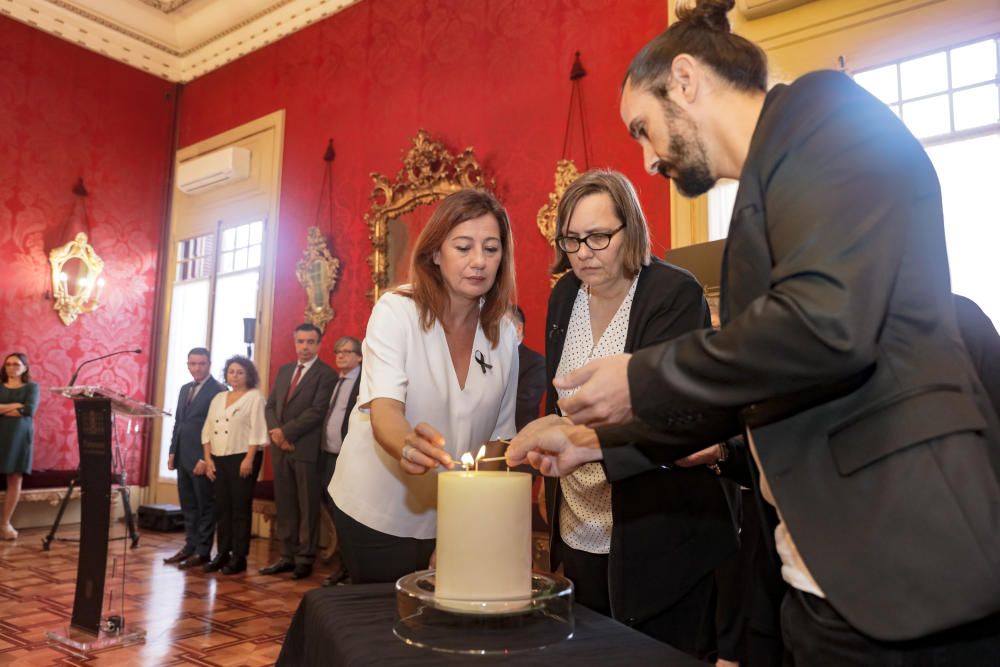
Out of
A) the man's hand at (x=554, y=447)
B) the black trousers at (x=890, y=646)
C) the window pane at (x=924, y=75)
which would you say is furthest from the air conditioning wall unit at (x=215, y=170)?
the black trousers at (x=890, y=646)

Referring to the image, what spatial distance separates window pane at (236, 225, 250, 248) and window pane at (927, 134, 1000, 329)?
6217 mm

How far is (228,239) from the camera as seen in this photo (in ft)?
25.9

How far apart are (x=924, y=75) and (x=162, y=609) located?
4979 mm

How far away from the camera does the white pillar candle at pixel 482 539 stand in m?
0.94

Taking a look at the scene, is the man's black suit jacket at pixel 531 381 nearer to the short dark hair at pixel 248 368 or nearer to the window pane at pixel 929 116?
the window pane at pixel 929 116

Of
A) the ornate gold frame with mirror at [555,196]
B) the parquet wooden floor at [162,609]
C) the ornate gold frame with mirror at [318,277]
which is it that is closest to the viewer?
the parquet wooden floor at [162,609]

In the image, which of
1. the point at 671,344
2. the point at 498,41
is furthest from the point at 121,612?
the point at 498,41

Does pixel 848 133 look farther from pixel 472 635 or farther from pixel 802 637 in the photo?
pixel 472 635

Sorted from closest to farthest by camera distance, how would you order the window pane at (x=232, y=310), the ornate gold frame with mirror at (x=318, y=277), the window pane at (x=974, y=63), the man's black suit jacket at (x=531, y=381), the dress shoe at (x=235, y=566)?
the man's black suit jacket at (x=531, y=381)
the window pane at (x=974, y=63)
the dress shoe at (x=235, y=566)
the ornate gold frame with mirror at (x=318, y=277)
the window pane at (x=232, y=310)

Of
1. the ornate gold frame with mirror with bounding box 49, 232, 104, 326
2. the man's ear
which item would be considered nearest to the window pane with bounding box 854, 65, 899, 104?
the man's ear

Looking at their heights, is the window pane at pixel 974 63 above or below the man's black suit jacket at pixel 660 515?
above

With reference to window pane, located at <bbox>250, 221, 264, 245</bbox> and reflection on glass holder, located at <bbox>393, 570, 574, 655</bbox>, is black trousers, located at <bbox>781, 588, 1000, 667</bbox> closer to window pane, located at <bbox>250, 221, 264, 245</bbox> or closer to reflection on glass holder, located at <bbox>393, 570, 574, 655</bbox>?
reflection on glass holder, located at <bbox>393, 570, 574, 655</bbox>

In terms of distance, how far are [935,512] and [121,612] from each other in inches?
162

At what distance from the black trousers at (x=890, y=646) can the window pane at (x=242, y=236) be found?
763cm
